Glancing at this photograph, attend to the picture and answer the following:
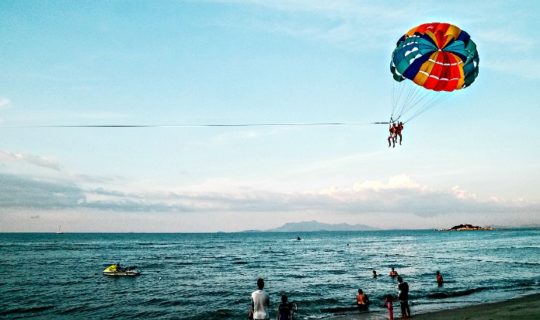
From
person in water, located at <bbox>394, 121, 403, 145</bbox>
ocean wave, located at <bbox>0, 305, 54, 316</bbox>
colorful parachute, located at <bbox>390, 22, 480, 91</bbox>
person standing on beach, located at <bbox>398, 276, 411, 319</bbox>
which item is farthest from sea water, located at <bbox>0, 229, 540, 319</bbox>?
colorful parachute, located at <bbox>390, 22, 480, 91</bbox>

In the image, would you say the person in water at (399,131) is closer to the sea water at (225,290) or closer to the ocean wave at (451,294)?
the sea water at (225,290)

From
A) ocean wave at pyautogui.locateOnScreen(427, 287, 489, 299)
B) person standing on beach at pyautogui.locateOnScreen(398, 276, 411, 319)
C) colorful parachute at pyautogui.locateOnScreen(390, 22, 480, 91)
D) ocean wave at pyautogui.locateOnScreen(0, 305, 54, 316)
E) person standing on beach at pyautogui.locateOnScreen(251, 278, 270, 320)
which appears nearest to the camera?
person standing on beach at pyautogui.locateOnScreen(251, 278, 270, 320)

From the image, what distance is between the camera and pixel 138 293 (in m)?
27.2

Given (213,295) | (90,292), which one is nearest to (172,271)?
(90,292)

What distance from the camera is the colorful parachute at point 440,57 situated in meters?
17.4

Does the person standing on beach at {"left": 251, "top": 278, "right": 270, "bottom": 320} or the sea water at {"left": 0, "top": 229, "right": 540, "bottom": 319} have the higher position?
the person standing on beach at {"left": 251, "top": 278, "right": 270, "bottom": 320}

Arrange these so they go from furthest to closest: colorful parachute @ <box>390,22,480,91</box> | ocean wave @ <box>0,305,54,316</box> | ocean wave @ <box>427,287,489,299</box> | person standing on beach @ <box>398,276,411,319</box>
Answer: ocean wave @ <box>427,287,489,299</box>
ocean wave @ <box>0,305,54,316</box>
colorful parachute @ <box>390,22,480,91</box>
person standing on beach @ <box>398,276,411,319</box>

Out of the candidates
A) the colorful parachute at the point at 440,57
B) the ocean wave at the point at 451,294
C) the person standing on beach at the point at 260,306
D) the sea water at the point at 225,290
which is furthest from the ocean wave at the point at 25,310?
the colorful parachute at the point at 440,57

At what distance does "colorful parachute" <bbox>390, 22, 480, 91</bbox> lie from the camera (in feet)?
57.1

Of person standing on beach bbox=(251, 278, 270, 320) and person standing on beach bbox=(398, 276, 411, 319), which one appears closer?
person standing on beach bbox=(251, 278, 270, 320)

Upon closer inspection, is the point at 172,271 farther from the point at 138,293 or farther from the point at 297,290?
the point at 297,290

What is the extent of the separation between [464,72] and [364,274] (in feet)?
80.2

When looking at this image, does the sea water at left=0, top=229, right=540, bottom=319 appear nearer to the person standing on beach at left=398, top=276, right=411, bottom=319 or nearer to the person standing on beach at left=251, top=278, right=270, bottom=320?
the person standing on beach at left=398, top=276, right=411, bottom=319

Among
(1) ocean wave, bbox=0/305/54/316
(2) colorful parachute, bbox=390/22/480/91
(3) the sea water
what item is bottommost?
(3) the sea water
